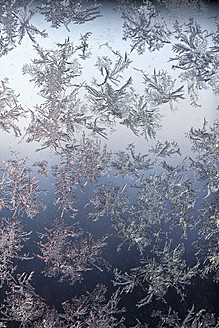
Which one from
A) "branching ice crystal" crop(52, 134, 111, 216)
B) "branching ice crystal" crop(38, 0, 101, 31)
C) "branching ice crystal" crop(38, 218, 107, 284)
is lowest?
"branching ice crystal" crop(38, 218, 107, 284)

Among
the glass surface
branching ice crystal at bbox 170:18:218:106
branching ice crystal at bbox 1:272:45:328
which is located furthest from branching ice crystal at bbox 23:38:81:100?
branching ice crystal at bbox 1:272:45:328

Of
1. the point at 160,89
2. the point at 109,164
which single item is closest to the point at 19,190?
the point at 109,164

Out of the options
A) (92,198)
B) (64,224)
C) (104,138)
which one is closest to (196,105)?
(104,138)

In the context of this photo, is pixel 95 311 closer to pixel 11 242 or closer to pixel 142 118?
pixel 11 242

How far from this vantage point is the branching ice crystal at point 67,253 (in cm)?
100

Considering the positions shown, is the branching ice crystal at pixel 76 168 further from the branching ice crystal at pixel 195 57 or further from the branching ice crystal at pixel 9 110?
the branching ice crystal at pixel 195 57

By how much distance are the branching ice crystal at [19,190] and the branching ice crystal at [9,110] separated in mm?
98

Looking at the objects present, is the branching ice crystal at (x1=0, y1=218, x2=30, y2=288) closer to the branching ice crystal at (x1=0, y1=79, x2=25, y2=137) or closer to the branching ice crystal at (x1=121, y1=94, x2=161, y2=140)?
the branching ice crystal at (x1=0, y1=79, x2=25, y2=137)

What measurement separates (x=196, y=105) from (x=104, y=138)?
294 millimetres

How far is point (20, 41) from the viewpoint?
0.98m

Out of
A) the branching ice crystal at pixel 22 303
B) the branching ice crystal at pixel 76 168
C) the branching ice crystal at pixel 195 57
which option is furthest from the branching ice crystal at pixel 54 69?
the branching ice crystal at pixel 22 303

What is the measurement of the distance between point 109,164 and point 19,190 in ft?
0.94

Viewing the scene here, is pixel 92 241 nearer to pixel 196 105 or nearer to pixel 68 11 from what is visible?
pixel 196 105

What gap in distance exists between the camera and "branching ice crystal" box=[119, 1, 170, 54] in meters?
0.97
